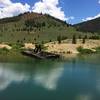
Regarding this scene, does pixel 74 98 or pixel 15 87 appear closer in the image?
pixel 74 98

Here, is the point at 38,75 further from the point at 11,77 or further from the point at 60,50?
the point at 60,50

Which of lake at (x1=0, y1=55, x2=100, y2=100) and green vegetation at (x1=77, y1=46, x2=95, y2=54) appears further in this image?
green vegetation at (x1=77, y1=46, x2=95, y2=54)

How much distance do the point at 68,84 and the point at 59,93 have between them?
418 inches

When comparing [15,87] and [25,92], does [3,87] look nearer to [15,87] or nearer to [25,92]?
[15,87]

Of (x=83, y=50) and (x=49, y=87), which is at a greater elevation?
(x=83, y=50)

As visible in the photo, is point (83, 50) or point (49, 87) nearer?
point (49, 87)

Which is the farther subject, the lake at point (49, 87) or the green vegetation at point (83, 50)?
the green vegetation at point (83, 50)

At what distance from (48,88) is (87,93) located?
31.5 feet

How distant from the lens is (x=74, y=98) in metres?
55.0

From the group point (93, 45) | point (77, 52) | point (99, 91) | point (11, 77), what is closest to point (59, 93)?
point (99, 91)

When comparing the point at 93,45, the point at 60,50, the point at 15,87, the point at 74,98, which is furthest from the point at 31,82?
the point at 93,45

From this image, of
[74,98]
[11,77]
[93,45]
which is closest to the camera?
[74,98]

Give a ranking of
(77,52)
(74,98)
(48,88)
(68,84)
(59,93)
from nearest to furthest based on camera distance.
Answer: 1. (74,98)
2. (59,93)
3. (48,88)
4. (68,84)
5. (77,52)

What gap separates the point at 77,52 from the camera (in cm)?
17238
